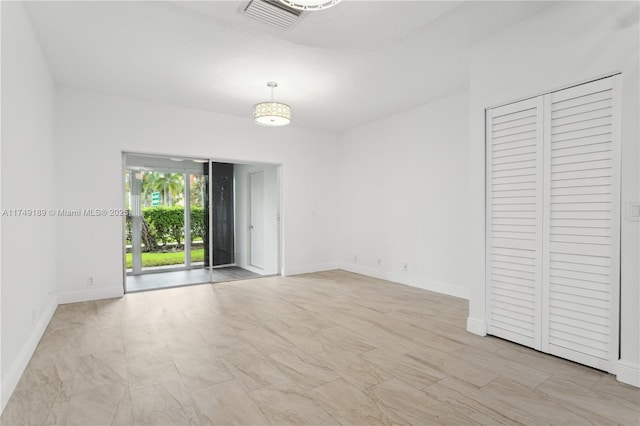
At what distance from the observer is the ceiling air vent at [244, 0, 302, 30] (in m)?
2.27

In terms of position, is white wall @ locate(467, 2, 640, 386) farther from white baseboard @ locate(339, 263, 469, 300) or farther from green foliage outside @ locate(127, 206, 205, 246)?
green foliage outside @ locate(127, 206, 205, 246)

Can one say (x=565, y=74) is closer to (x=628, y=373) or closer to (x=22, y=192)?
(x=628, y=373)

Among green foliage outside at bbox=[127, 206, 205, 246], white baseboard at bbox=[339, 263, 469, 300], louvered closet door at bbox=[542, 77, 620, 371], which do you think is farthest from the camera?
green foliage outside at bbox=[127, 206, 205, 246]

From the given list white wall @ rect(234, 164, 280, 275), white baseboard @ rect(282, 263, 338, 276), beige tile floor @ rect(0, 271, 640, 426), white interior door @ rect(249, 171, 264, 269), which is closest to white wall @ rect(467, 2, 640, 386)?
beige tile floor @ rect(0, 271, 640, 426)

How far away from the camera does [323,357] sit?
279 centimetres

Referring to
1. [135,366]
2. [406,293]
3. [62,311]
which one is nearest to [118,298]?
[62,311]

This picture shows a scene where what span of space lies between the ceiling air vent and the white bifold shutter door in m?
2.13

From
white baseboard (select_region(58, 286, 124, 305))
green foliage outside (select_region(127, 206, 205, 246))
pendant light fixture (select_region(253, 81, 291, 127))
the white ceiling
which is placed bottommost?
white baseboard (select_region(58, 286, 124, 305))

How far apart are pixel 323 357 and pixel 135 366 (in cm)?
154

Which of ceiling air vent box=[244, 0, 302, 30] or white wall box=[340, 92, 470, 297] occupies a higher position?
ceiling air vent box=[244, 0, 302, 30]

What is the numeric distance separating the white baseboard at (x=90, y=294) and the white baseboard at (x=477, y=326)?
15.5 ft

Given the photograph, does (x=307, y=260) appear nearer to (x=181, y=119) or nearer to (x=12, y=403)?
(x=181, y=119)

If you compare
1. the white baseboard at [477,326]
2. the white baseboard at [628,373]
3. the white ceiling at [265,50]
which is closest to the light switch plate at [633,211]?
the white baseboard at [628,373]

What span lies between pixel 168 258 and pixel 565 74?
6143 mm
